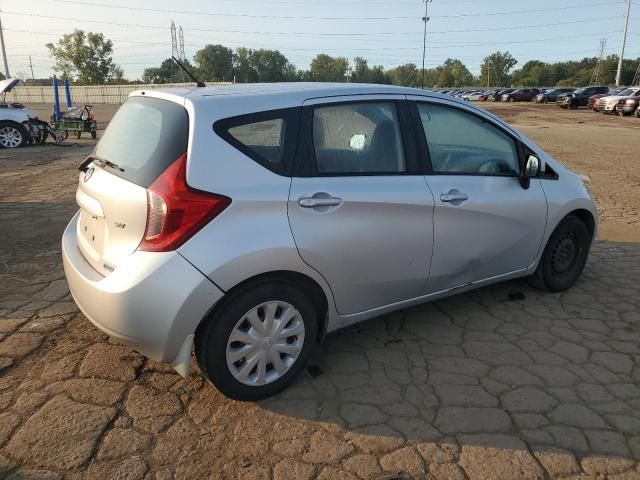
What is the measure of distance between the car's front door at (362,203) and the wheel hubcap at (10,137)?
14.7 m

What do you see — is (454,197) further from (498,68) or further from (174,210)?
(498,68)

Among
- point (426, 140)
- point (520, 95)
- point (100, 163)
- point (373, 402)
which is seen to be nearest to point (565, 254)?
point (426, 140)

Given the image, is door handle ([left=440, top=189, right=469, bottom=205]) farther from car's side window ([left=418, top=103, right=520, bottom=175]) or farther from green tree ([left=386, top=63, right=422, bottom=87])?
green tree ([left=386, top=63, right=422, bottom=87])

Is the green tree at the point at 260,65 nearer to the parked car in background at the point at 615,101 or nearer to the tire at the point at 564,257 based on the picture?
the parked car in background at the point at 615,101

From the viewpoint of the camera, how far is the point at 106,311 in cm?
261

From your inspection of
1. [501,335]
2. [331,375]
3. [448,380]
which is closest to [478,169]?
[501,335]

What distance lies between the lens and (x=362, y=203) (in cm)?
298

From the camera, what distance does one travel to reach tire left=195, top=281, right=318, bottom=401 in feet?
8.64

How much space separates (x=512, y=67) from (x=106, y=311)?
13243 cm

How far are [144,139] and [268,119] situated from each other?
69 cm

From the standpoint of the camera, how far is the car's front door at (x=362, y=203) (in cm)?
284

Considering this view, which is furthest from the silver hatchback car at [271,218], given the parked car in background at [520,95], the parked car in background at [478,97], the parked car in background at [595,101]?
the parked car in background at [478,97]

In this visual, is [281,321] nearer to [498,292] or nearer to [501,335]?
[501,335]

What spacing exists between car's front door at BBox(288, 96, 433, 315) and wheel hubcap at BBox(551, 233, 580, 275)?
160 centimetres
